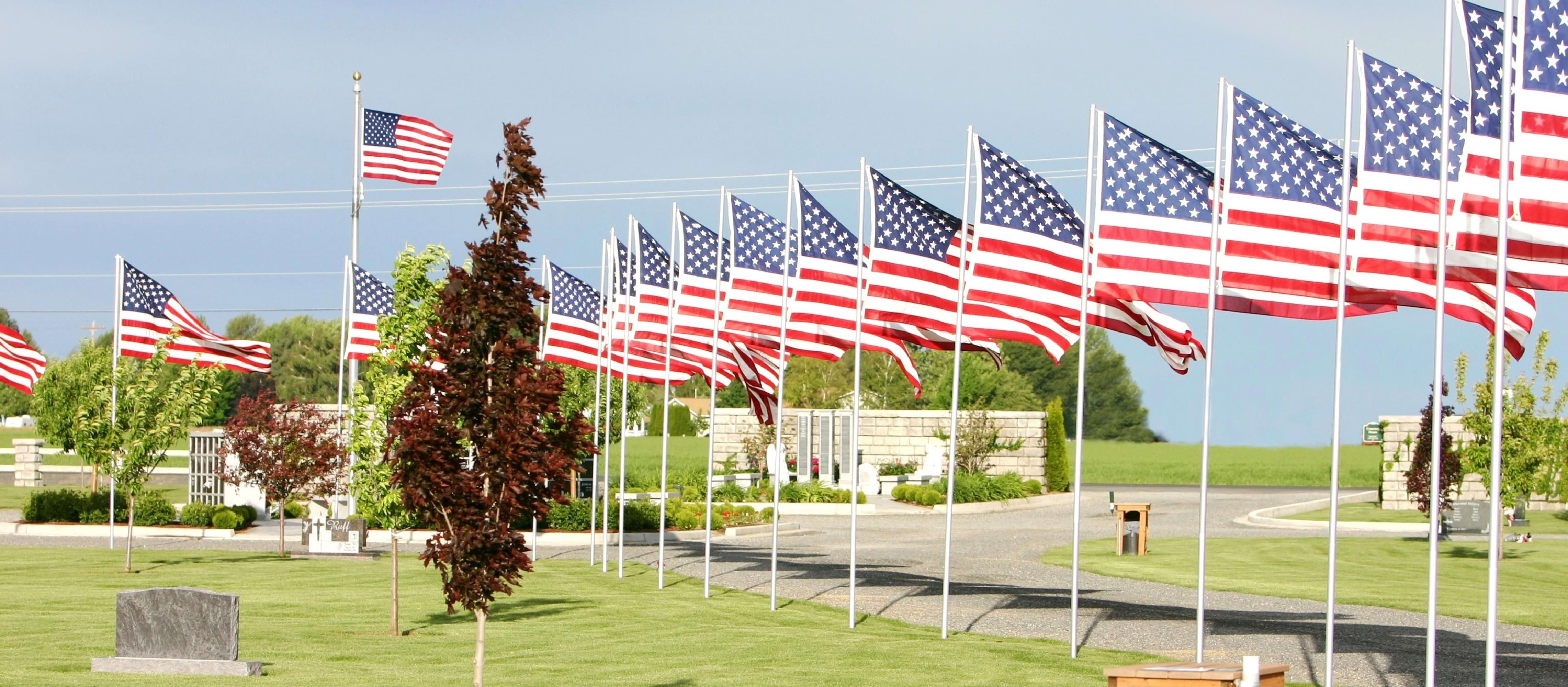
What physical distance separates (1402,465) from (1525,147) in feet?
121

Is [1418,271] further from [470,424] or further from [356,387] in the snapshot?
[356,387]

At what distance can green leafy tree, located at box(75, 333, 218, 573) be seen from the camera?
2731 centimetres

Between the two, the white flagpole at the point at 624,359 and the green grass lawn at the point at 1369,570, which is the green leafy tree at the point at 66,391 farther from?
the green grass lawn at the point at 1369,570

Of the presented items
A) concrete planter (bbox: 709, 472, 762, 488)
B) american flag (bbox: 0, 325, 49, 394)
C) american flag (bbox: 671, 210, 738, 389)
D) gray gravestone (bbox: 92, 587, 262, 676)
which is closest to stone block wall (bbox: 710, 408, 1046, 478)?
concrete planter (bbox: 709, 472, 762, 488)

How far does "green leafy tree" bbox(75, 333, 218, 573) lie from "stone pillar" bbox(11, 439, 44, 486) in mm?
32223

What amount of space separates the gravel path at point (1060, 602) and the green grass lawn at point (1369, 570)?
2.46 ft

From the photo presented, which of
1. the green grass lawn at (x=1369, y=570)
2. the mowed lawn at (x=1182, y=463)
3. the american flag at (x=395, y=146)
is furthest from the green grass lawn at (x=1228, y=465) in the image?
the american flag at (x=395, y=146)

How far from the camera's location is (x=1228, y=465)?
326 ft

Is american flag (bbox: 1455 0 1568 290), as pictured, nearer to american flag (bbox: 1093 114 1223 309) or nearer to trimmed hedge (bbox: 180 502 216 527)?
american flag (bbox: 1093 114 1223 309)

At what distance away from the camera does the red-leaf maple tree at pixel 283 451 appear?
3011cm

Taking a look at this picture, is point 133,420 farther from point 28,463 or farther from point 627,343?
point 28,463

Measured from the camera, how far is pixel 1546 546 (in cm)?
3222

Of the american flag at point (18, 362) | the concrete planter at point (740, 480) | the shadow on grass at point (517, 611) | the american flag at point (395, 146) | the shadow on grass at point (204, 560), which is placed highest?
the american flag at point (395, 146)

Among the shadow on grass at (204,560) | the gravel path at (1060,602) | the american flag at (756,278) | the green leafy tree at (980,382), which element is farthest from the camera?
the green leafy tree at (980,382)
